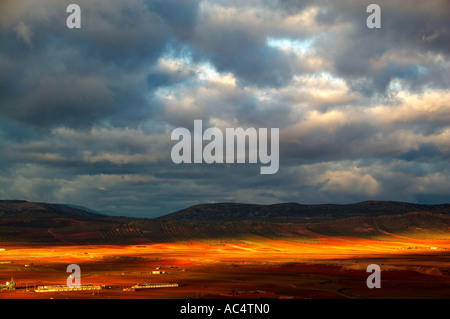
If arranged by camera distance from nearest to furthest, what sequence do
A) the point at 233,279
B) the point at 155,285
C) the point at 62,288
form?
the point at 62,288, the point at 155,285, the point at 233,279

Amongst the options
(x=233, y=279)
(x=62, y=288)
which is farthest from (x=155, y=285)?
(x=233, y=279)

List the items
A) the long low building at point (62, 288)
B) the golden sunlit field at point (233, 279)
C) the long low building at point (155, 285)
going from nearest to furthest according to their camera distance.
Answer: the golden sunlit field at point (233, 279), the long low building at point (62, 288), the long low building at point (155, 285)

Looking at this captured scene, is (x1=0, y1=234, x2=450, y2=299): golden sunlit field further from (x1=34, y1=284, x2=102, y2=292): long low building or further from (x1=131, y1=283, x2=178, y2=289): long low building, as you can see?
(x1=131, y1=283, x2=178, y2=289): long low building

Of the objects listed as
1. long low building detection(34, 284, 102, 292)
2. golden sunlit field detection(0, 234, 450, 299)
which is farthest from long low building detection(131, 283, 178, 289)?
long low building detection(34, 284, 102, 292)

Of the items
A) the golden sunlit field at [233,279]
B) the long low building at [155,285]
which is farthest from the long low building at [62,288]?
the long low building at [155,285]

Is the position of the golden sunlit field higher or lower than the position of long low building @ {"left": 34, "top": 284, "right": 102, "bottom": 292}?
lower

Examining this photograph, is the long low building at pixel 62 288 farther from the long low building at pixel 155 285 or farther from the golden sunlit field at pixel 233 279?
the long low building at pixel 155 285

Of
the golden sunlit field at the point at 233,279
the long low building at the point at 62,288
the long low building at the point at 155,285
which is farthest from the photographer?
the long low building at the point at 155,285

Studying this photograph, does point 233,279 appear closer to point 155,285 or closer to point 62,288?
point 155,285

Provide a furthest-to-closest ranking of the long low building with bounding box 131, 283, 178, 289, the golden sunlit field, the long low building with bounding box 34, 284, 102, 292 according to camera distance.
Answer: the long low building with bounding box 131, 283, 178, 289, the long low building with bounding box 34, 284, 102, 292, the golden sunlit field

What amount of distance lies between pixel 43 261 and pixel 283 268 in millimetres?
74987

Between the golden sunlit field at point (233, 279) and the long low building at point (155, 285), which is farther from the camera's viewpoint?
the long low building at point (155, 285)

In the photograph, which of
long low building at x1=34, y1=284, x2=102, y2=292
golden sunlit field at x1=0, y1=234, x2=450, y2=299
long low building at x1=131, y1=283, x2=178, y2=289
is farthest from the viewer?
long low building at x1=131, y1=283, x2=178, y2=289

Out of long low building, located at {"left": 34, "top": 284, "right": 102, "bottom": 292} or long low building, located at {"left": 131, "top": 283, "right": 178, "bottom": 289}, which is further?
long low building, located at {"left": 131, "top": 283, "right": 178, "bottom": 289}
